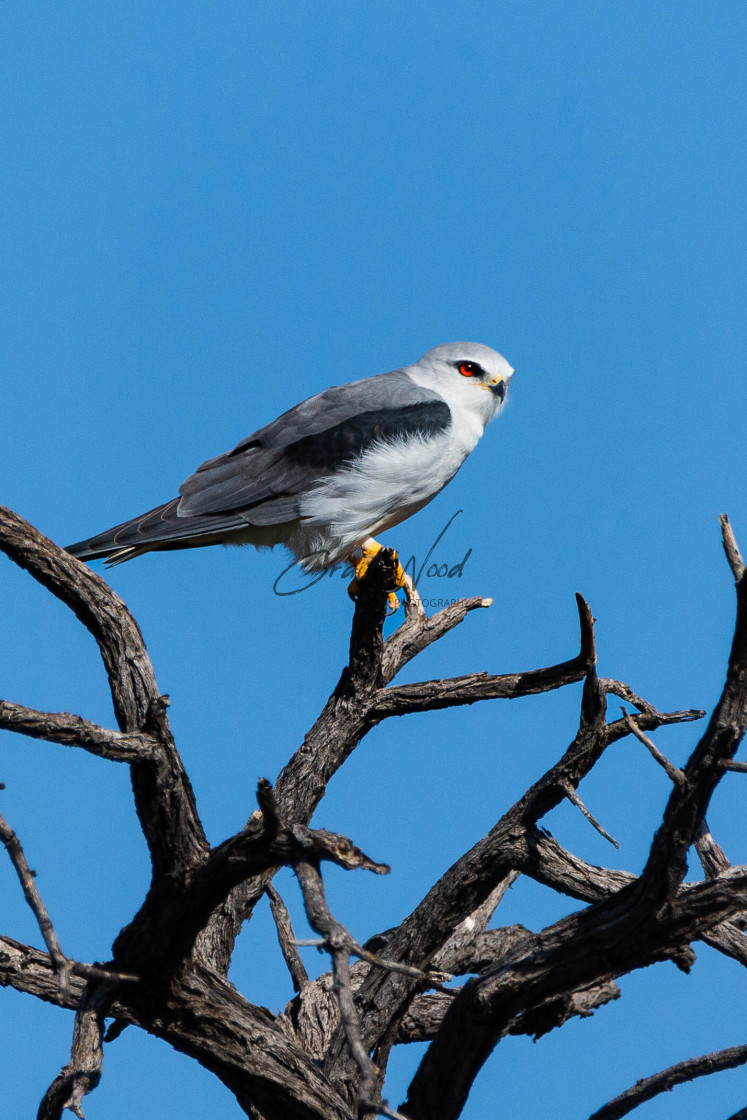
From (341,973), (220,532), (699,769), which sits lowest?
(341,973)

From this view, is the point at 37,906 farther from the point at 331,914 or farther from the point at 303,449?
the point at 303,449

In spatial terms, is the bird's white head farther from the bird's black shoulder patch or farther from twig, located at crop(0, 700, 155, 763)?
twig, located at crop(0, 700, 155, 763)

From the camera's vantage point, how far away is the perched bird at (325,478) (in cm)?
657

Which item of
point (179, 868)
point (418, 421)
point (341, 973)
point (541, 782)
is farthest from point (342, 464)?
point (341, 973)

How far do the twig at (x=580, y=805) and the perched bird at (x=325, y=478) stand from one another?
219 cm

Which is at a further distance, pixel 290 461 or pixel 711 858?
pixel 290 461

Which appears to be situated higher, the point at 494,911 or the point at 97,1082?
the point at 494,911

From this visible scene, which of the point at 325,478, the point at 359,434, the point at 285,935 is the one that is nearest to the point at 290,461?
the point at 325,478

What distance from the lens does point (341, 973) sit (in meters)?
2.68

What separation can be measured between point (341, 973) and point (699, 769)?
58.9 inches

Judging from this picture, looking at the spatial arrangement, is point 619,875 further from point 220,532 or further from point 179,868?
point 220,532

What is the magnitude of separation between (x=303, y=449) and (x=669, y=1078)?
4239mm

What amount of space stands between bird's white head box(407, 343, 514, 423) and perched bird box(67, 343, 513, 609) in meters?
0.28

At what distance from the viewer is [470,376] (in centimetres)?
746
